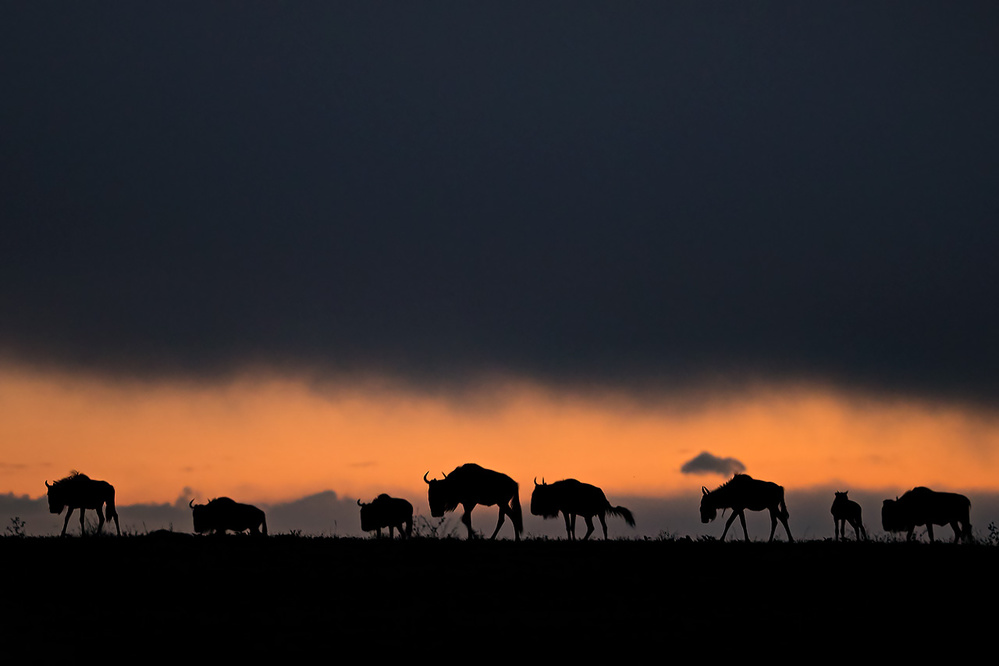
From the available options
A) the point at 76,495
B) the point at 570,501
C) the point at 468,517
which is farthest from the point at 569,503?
the point at 76,495

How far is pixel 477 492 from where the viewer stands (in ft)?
88.7

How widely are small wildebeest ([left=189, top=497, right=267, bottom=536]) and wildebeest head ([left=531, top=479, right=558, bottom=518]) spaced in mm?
8863

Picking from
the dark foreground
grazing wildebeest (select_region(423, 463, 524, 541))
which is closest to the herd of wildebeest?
grazing wildebeest (select_region(423, 463, 524, 541))

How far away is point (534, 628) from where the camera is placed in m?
14.2

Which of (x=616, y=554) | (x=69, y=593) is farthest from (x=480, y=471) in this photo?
(x=69, y=593)

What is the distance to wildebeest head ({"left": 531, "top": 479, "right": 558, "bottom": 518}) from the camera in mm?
27859

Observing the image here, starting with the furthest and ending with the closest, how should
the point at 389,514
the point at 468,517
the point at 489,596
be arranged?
the point at 389,514 < the point at 468,517 < the point at 489,596

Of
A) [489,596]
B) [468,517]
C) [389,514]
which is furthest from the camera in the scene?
[389,514]

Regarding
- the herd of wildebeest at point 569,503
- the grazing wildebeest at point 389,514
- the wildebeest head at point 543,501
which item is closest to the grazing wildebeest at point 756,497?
the herd of wildebeest at point 569,503

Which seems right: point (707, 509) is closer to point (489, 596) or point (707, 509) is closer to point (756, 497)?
point (756, 497)

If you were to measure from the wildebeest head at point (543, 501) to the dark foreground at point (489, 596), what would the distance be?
5661 mm

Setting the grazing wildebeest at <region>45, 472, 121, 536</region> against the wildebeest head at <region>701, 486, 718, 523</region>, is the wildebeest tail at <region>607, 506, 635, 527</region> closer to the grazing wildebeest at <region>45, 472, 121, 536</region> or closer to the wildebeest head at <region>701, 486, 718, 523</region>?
the wildebeest head at <region>701, 486, 718, 523</region>

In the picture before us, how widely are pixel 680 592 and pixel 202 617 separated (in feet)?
25.4

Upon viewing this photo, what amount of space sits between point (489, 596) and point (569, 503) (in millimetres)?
11307
